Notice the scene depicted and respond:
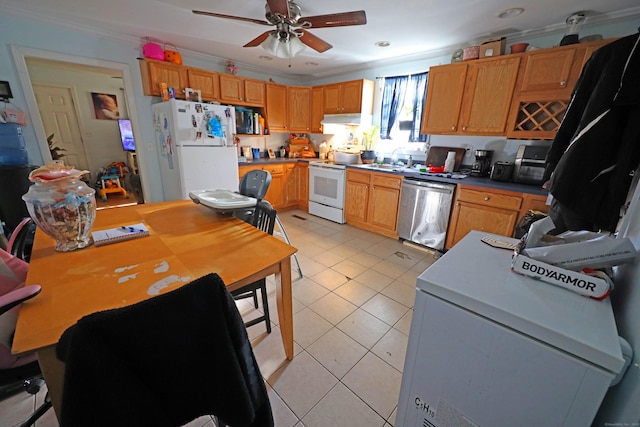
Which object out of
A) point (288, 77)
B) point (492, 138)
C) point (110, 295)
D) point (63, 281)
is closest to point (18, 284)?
point (63, 281)

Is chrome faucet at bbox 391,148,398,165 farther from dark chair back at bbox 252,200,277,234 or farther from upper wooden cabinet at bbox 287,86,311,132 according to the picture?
dark chair back at bbox 252,200,277,234

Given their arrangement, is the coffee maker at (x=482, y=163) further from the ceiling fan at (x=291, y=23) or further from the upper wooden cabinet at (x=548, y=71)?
the ceiling fan at (x=291, y=23)

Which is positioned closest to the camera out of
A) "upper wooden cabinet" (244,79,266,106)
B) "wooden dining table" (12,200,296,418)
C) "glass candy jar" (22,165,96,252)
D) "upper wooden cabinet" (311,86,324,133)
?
"wooden dining table" (12,200,296,418)

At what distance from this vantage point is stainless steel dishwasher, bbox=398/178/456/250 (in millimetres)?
2820

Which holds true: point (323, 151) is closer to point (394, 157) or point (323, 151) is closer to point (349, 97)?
point (349, 97)

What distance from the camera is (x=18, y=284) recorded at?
1.10m

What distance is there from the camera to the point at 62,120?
4816 mm

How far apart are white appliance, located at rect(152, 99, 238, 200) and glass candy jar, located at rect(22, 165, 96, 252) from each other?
6.56ft

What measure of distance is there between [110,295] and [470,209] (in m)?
2.98

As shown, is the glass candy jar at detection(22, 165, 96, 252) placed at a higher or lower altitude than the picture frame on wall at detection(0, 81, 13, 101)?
lower

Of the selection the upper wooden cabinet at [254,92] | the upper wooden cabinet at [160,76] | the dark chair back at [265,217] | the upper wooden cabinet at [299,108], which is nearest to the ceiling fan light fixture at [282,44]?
the dark chair back at [265,217]

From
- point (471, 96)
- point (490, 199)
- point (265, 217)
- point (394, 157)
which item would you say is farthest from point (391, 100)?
point (265, 217)

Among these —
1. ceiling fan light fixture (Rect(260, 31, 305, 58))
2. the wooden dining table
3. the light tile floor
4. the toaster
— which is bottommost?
the light tile floor

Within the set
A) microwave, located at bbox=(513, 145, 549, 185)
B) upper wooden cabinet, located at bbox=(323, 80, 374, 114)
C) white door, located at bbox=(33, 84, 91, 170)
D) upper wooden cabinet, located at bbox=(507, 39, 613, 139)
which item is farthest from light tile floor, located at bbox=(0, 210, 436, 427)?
white door, located at bbox=(33, 84, 91, 170)
